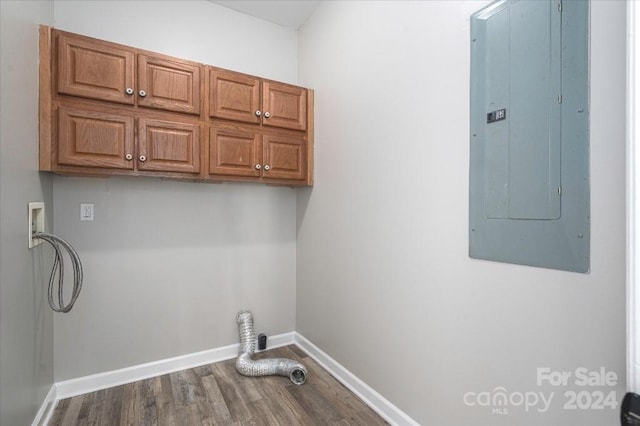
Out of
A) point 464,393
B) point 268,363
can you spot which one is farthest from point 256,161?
point 464,393

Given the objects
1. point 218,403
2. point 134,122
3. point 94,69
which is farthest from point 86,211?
point 218,403

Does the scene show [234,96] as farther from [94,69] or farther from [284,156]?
[94,69]

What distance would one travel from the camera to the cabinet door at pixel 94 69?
1.71 meters

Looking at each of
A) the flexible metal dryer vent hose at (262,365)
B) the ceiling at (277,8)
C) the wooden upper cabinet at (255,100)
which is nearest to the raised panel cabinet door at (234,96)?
the wooden upper cabinet at (255,100)

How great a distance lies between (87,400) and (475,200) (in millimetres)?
2623

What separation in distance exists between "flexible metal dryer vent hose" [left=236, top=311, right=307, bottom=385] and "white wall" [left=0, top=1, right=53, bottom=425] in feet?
3.85

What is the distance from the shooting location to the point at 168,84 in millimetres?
1997

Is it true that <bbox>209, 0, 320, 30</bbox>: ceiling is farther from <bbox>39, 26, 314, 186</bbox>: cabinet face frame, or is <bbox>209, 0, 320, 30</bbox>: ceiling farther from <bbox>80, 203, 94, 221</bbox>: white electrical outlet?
<bbox>80, 203, 94, 221</bbox>: white electrical outlet

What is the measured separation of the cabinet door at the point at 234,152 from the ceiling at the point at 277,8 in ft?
3.67

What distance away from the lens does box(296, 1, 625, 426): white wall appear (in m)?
0.96

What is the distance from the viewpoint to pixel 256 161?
231 centimetres

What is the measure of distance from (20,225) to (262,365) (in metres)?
1.69

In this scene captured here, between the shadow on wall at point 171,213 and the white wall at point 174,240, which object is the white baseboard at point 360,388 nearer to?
the white wall at point 174,240

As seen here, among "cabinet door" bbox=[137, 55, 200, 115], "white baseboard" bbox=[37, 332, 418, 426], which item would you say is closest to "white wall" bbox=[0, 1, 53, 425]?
"white baseboard" bbox=[37, 332, 418, 426]
